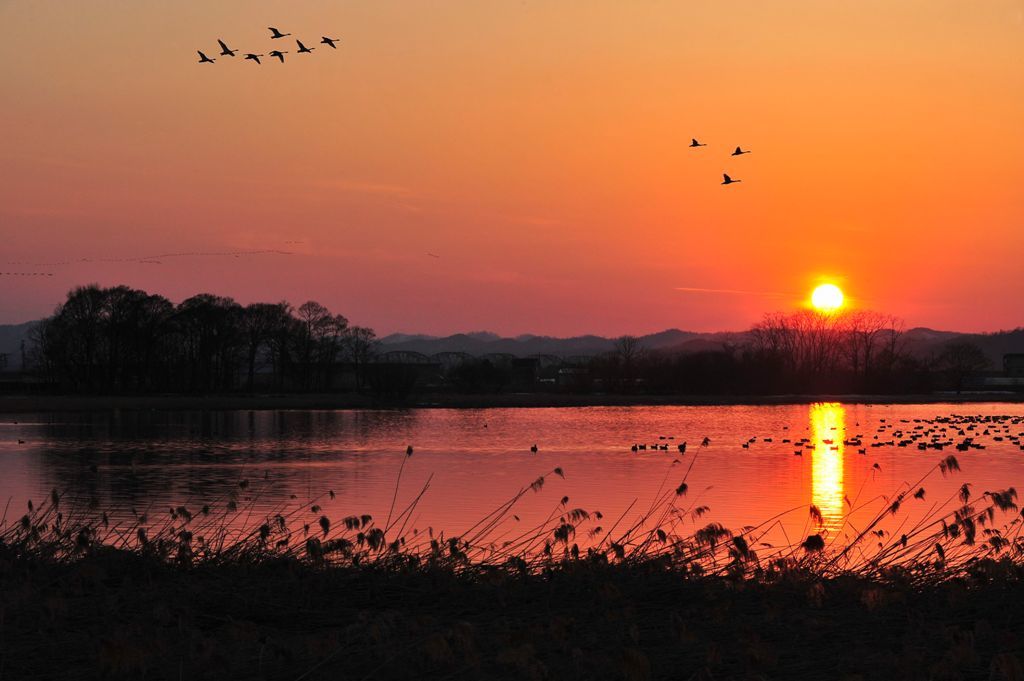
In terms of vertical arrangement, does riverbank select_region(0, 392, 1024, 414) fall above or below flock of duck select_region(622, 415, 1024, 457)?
above

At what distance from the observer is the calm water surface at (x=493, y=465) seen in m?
29.9

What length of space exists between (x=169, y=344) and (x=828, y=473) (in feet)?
364

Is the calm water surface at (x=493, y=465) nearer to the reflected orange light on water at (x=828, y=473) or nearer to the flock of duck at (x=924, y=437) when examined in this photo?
the reflected orange light on water at (x=828, y=473)

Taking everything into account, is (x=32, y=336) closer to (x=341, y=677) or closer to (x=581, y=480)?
(x=581, y=480)

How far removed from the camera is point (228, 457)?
4962 cm

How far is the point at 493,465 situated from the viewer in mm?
44781

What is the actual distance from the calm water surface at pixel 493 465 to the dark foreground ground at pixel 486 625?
141 inches

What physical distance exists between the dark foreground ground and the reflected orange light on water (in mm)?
3904

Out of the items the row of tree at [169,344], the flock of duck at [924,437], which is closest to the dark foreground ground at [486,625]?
the flock of duck at [924,437]

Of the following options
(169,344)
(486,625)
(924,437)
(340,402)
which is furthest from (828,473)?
(169,344)

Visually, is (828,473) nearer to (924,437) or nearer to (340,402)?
(924,437)

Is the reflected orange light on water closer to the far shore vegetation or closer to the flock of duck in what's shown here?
the flock of duck

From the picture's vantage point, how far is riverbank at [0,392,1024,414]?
372ft

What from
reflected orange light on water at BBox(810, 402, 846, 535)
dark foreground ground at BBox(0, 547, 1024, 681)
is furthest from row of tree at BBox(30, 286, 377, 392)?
dark foreground ground at BBox(0, 547, 1024, 681)
